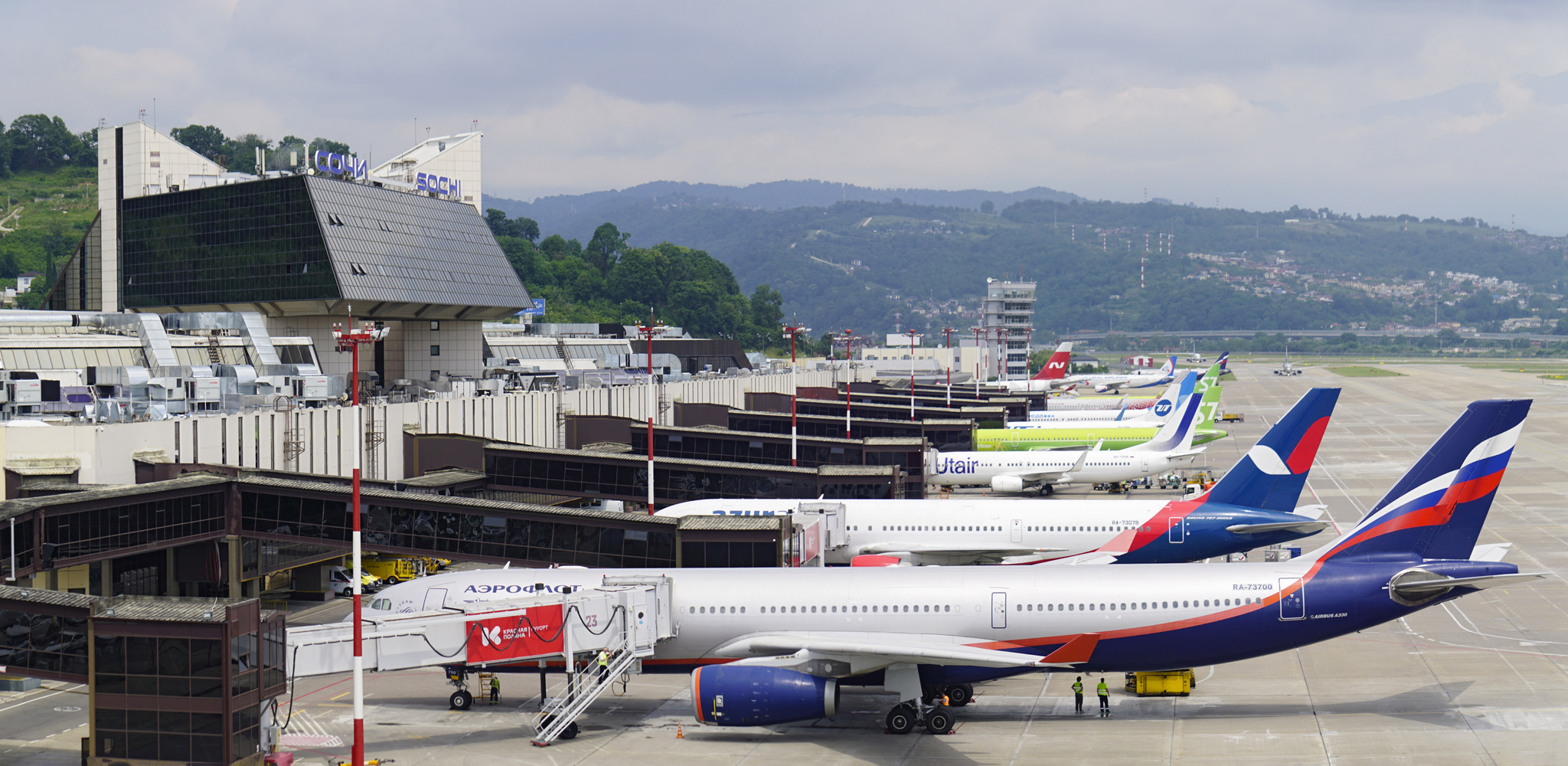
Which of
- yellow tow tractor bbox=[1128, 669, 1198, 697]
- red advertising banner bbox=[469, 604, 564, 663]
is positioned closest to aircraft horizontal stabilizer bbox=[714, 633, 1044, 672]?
yellow tow tractor bbox=[1128, 669, 1198, 697]

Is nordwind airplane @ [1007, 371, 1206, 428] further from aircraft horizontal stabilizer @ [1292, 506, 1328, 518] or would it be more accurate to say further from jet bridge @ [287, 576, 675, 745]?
jet bridge @ [287, 576, 675, 745]

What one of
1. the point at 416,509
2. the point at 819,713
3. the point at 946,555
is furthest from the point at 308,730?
the point at 946,555

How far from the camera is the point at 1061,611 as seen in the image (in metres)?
34.2

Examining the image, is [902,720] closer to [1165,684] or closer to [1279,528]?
[1165,684]

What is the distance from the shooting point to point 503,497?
6119 cm

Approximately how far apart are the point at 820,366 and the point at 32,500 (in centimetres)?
13938

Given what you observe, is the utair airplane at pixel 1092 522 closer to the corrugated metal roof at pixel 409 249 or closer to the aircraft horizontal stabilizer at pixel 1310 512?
the aircraft horizontal stabilizer at pixel 1310 512

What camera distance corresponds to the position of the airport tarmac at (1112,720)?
102 ft

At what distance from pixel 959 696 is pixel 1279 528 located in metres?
20.6

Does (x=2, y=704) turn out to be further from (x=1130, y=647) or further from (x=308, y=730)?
(x=1130, y=647)

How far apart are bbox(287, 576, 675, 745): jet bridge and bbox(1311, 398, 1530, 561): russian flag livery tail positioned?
2015 cm

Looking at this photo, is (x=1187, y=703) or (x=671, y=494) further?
(x=671, y=494)

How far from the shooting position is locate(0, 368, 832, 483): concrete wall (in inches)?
1917

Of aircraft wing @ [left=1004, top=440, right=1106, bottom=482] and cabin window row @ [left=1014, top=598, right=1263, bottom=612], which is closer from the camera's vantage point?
cabin window row @ [left=1014, top=598, right=1263, bottom=612]
